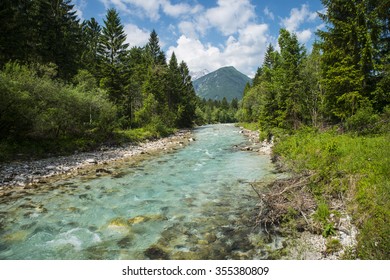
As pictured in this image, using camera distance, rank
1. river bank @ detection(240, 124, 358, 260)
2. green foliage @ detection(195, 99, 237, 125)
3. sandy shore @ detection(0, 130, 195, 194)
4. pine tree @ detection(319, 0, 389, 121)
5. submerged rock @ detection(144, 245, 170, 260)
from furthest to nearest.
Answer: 1. green foliage @ detection(195, 99, 237, 125)
2. pine tree @ detection(319, 0, 389, 121)
3. sandy shore @ detection(0, 130, 195, 194)
4. submerged rock @ detection(144, 245, 170, 260)
5. river bank @ detection(240, 124, 358, 260)

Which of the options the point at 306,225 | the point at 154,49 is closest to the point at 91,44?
the point at 154,49

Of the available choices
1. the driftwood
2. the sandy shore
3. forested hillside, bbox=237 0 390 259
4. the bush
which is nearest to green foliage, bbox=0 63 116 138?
the sandy shore

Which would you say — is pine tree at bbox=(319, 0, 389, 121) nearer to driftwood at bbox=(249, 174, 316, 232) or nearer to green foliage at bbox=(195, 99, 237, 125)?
driftwood at bbox=(249, 174, 316, 232)

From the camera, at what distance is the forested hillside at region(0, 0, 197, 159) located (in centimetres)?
1812

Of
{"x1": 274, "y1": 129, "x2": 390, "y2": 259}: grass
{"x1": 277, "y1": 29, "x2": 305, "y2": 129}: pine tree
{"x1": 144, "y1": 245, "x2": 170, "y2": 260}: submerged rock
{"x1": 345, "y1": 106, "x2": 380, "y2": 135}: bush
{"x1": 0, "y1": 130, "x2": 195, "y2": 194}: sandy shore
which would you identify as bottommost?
{"x1": 144, "y1": 245, "x2": 170, "y2": 260}: submerged rock

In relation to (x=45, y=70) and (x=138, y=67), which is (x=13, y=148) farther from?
(x=138, y=67)

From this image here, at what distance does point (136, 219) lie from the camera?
30.1 ft

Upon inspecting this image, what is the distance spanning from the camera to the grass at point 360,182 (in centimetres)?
549

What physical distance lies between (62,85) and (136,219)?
19.8 meters

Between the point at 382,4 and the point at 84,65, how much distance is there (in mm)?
41906

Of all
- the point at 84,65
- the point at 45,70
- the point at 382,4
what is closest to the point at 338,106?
the point at 382,4

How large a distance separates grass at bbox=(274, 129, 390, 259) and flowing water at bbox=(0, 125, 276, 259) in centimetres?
258

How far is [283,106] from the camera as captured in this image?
1021 inches

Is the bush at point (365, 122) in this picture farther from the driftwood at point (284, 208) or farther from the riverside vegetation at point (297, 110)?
the driftwood at point (284, 208)
